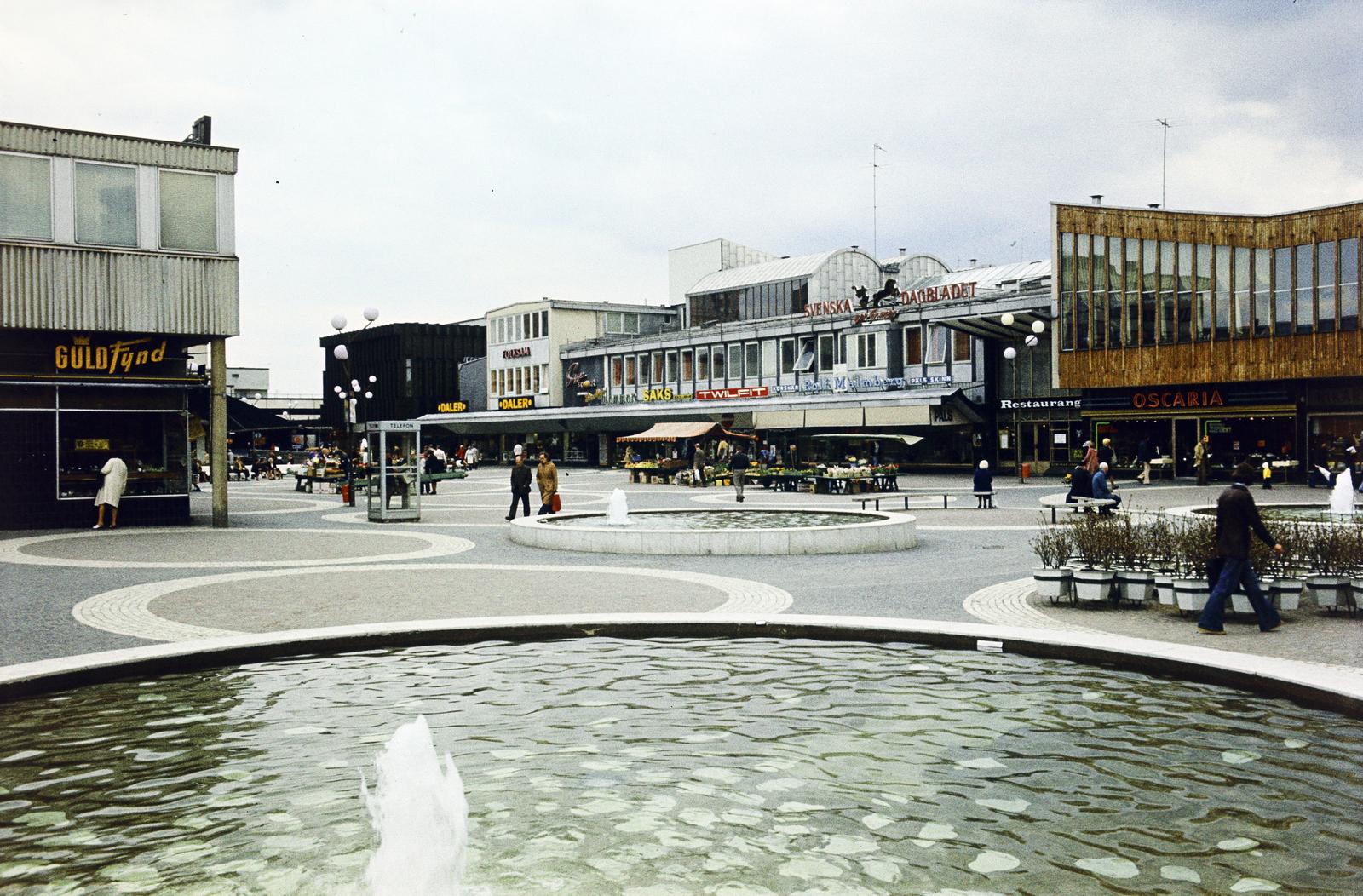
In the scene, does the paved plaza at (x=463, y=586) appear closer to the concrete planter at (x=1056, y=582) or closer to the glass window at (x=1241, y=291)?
the concrete planter at (x=1056, y=582)

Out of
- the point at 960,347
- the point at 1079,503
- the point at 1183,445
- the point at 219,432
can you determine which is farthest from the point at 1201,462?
the point at 219,432

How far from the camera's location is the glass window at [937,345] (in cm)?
5256

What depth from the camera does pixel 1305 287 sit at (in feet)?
129

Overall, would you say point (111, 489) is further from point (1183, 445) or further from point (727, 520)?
point (1183, 445)

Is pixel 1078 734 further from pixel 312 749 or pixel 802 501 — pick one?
pixel 802 501

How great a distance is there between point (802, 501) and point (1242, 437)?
22.0m

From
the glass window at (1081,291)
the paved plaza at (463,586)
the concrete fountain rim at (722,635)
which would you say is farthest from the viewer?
the glass window at (1081,291)

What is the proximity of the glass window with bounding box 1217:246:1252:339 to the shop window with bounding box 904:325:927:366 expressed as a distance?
15353 millimetres

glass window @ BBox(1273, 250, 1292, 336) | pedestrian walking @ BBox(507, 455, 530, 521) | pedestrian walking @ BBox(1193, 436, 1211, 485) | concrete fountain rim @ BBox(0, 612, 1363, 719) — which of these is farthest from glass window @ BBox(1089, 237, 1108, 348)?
concrete fountain rim @ BBox(0, 612, 1363, 719)

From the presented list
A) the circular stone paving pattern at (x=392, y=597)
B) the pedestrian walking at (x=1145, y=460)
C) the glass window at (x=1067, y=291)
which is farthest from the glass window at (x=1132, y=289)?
the circular stone paving pattern at (x=392, y=597)

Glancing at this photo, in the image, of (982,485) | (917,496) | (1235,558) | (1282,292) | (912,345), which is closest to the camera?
(1235,558)

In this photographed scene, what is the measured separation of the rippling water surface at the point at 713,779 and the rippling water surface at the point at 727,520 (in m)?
12.5

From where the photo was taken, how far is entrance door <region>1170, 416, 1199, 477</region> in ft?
143

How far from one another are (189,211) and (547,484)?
9660mm
